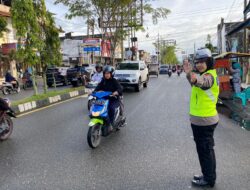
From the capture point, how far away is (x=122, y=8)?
990 inches

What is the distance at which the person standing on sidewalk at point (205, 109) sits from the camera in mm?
3447

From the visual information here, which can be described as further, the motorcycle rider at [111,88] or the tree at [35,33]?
the tree at [35,33]

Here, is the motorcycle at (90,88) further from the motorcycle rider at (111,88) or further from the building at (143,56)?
the building at (143,56)

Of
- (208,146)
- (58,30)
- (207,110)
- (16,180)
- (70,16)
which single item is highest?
(70,16)

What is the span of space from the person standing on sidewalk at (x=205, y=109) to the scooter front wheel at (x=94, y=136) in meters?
2.44

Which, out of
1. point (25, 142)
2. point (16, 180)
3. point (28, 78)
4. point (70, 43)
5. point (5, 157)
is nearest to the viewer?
point (16, 180)

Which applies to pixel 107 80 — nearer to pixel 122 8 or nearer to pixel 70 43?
pixel 122 8

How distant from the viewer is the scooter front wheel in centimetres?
549

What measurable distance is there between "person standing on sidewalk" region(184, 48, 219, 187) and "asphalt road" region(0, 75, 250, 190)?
354mm

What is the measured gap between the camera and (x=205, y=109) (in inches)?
141

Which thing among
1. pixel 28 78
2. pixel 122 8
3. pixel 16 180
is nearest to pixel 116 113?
pixel 16 180

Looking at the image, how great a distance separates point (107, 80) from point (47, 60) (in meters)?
8.56

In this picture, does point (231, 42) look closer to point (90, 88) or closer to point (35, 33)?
point (35, 33)

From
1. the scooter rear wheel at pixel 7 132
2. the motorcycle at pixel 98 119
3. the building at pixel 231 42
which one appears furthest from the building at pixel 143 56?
the motorcycle at pixel 98 119
